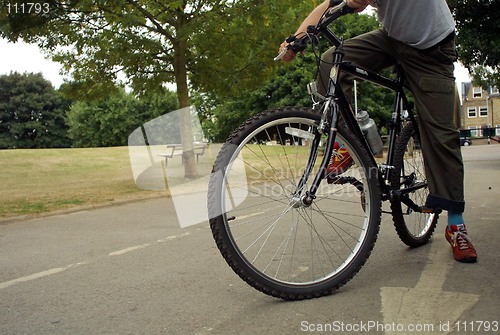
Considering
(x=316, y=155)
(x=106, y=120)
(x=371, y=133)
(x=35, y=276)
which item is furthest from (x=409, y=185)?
(x=106, y=120)

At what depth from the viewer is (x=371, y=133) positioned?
10.1ft

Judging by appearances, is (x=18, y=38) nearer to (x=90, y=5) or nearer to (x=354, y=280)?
(x=90, y=5)

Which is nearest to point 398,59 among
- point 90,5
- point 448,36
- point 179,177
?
point 448,36

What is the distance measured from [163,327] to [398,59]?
6.99 ft

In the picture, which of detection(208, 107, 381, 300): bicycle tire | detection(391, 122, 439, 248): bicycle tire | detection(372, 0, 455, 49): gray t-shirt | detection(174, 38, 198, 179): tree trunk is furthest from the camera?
detection(174, 38, 198, 179): tree trunk

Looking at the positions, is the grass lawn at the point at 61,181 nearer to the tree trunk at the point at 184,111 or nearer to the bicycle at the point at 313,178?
the tree trunk at the point at 184,111

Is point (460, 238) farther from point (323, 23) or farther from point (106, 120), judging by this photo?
point (106, 120)

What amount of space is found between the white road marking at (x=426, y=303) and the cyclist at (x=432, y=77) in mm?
500

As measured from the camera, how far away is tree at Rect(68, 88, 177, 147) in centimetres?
6319

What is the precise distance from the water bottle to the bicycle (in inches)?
2.0

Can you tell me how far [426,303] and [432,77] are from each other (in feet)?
4.37

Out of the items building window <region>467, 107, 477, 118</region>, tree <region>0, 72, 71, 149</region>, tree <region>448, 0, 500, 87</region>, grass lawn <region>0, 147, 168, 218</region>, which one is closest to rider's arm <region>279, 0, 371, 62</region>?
grass lawn <region>0, 147, 168, 218</region>

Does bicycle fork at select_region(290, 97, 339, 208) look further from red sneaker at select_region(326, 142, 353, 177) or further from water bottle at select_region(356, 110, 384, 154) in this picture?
water bottle at select_region(356, 110, 384, 154)

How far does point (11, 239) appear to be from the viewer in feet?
16.3
